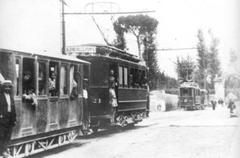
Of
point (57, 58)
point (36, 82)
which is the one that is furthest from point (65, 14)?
point (36, 82)

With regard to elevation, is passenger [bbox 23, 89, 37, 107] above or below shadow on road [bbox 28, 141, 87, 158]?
above

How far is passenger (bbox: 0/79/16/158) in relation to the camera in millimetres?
8344

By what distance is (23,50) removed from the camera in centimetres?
949

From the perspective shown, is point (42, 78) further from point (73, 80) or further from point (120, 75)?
point (120, 75)

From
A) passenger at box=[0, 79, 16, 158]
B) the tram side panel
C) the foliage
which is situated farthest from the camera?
the foliage

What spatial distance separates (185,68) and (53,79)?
1784 inches

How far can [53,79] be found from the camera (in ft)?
36.1

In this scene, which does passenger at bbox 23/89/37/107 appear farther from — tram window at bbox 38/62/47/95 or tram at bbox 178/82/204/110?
tram at bbox 178/82/204/110

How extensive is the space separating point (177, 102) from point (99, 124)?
32.8 metres

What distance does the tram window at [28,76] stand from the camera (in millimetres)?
9602

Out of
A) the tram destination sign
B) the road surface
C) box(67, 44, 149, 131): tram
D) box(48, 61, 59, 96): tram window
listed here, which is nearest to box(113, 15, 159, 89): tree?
box(67, 44, 149, 131): tram

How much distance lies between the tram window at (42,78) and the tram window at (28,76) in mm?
310

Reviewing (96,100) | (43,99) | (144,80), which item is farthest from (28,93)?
(144,80)

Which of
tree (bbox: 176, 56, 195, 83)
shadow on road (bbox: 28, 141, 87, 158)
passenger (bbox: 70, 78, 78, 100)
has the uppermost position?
tree (bbox: 176, 56, 195, 83)
